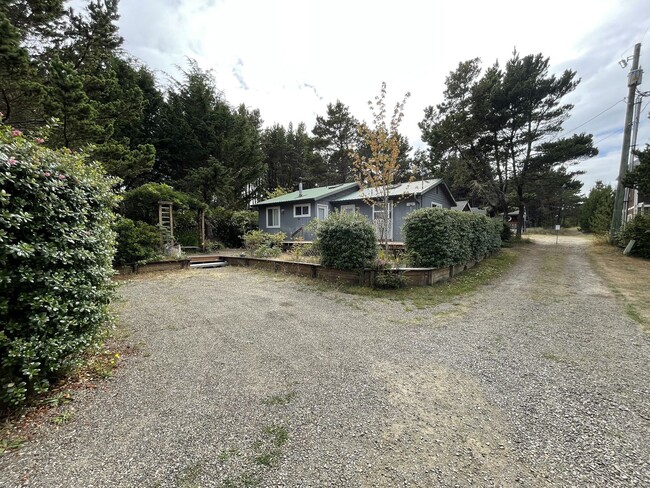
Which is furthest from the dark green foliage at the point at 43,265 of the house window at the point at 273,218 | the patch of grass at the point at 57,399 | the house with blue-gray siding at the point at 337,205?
the house window at the point at 273,218

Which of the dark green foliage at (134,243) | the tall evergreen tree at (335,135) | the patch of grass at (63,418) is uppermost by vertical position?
the tall evergreen tree at (335,135)

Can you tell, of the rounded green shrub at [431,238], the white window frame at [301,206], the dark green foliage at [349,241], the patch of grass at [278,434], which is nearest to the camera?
→ the patch of grass at [278,434]

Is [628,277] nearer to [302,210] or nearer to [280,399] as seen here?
[280,399]

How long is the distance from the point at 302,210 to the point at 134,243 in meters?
9.48

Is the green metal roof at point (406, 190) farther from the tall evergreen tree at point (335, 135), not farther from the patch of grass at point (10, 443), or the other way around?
the patch of grass at point (10, 443)

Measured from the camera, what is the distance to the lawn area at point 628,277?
4746 millimetres

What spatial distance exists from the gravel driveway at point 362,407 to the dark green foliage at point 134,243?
4.62 meters

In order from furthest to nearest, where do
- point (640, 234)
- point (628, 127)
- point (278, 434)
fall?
point (628, 127) → point (640, 234) → point (278, 434)

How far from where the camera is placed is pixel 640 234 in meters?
10.6

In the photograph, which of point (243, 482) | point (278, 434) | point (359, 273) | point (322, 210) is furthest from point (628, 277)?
point (322, 210)

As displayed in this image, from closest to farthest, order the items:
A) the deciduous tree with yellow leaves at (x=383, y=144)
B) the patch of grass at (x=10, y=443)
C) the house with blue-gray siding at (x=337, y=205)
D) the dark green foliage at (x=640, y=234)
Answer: the patch of grass at (x=10, y=443), the deciduous tree with yellow leaves at (x=383, y=144), the dark green foliage at (x=640, y=234), the house with blue-gray siding at (x=337, y=205)

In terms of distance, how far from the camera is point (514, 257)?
1173 cm

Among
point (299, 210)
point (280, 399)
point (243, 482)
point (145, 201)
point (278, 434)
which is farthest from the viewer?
point (299, 210)

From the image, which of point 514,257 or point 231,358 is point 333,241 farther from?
point 514,257
